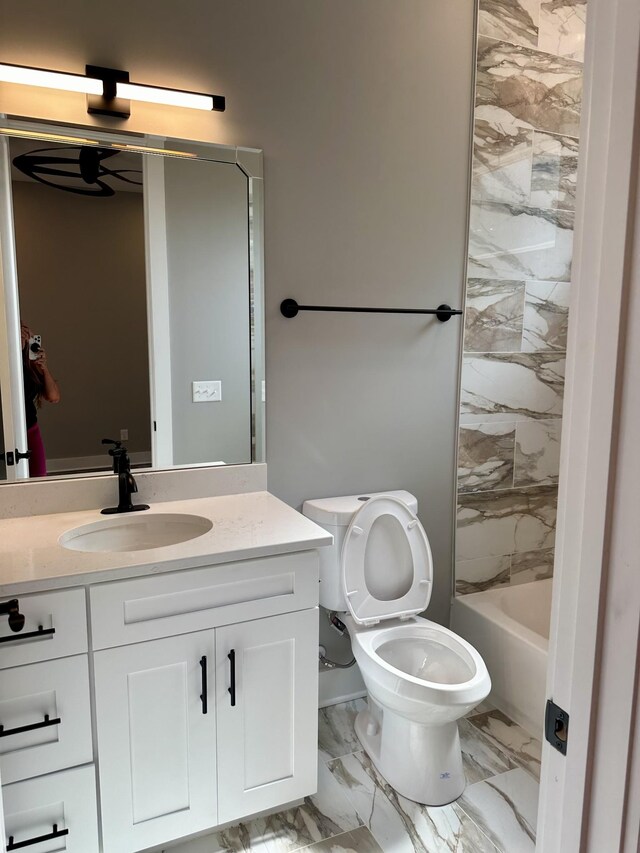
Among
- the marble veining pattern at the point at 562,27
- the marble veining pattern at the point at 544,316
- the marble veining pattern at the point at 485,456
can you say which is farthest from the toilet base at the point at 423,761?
the marble veining pattern at the point at 562,27

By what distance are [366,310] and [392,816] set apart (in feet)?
5.54

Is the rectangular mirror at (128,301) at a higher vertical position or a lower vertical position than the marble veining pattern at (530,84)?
lower

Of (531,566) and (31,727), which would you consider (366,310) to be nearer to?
(531,566)

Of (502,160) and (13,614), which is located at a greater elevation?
(502,160)

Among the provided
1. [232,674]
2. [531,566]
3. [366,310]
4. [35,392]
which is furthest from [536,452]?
[35,392]

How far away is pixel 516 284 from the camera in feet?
8.39

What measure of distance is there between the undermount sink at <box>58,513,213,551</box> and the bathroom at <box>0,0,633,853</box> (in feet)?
0.45

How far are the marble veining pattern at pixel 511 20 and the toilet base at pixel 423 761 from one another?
2517 mm

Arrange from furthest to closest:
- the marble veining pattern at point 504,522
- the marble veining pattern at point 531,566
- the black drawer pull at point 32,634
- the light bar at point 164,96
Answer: the marble veining pattern at point 531,566, the marble veining pattern at point 504,522, the light bar at point 164,96, the black drawer pull at point 32,634

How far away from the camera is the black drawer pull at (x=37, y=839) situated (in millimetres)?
1450

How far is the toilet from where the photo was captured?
185cm

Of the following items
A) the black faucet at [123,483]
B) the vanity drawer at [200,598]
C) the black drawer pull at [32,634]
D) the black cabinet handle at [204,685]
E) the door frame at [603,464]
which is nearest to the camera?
the door frame at [603,464]

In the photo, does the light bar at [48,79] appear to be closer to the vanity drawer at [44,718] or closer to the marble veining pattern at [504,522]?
the vanity drawer at [44,718]

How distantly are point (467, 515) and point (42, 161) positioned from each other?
2029 millimetres
